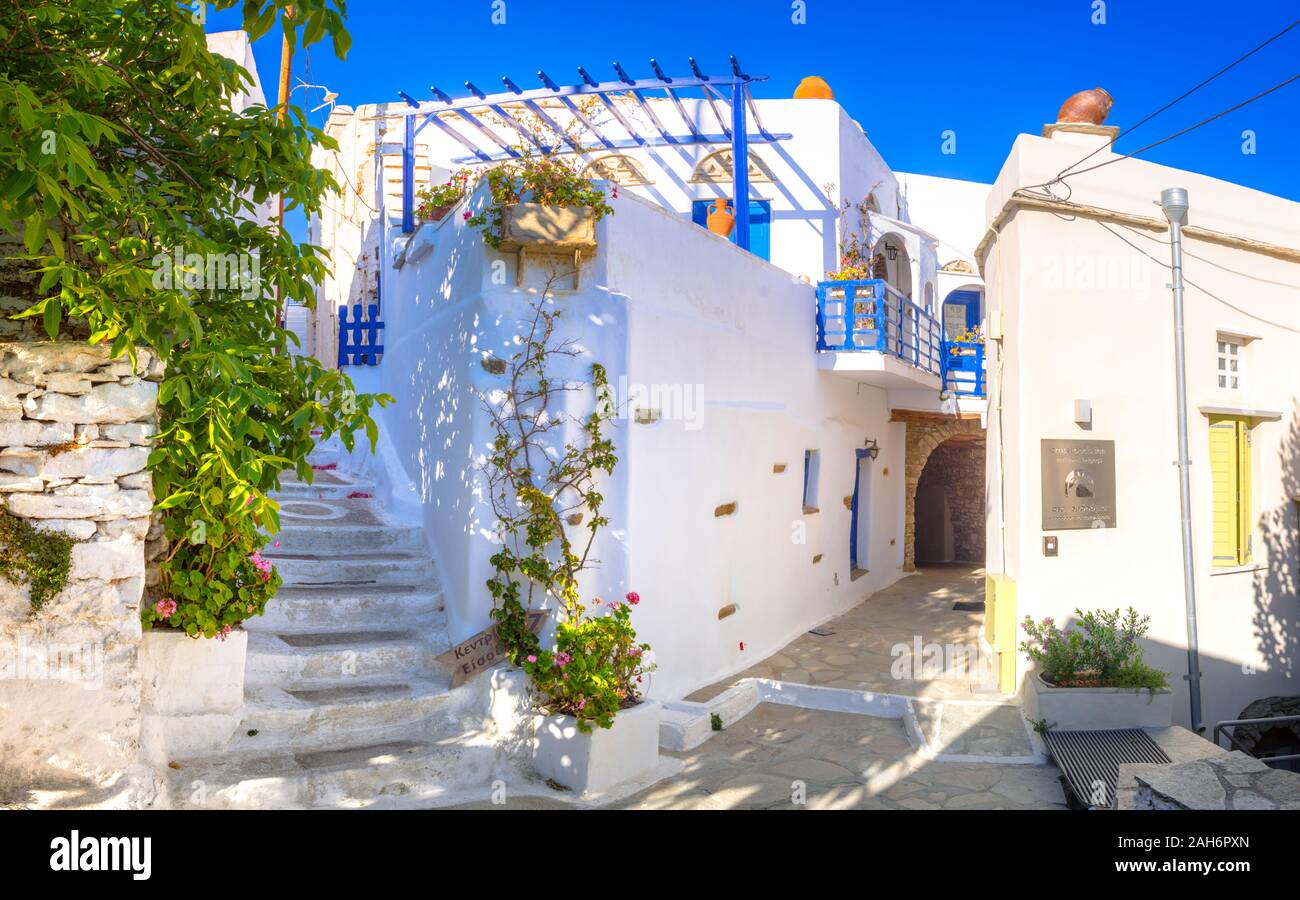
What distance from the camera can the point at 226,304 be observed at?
209 inches

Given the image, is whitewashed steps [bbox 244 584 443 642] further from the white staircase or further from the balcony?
the balcony

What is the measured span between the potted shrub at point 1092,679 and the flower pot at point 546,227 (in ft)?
15.3

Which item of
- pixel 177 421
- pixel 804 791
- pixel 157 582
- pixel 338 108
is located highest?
pixel 338 108

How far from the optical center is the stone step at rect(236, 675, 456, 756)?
5.61 meters

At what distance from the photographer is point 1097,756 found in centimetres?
641

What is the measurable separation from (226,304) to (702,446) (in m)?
4.13

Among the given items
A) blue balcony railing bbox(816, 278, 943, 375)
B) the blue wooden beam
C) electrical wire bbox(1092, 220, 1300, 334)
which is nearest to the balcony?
blue balcony railing bbox(816, 278, 943, 375)

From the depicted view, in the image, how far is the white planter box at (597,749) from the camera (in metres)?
5.90

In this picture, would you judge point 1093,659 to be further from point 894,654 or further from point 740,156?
point 740,156

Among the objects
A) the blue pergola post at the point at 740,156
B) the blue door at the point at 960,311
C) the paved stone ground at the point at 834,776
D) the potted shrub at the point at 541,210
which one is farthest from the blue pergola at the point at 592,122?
the blue door at the point at 960,311

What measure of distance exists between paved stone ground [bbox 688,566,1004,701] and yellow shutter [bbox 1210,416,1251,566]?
2392mm
